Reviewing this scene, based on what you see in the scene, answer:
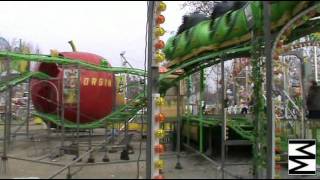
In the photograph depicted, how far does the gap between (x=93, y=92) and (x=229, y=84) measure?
5732mm

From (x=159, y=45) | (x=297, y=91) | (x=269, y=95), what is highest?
(x=159, y=45)

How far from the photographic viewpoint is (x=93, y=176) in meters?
6.90

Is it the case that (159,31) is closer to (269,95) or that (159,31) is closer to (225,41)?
(269,95)

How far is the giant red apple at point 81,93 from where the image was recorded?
14.0 meters

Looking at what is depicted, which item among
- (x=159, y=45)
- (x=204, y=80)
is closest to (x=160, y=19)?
(x=159, y=45)

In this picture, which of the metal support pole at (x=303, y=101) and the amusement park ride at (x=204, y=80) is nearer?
the amusement park ride at (x=204, y=80)

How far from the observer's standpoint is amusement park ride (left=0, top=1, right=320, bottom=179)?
678cm

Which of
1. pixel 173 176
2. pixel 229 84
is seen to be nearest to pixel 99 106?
pixel 229 84

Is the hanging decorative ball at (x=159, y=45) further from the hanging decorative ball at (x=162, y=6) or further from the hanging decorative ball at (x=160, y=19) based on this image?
the hanging decorative ball at (x=162, y=6)

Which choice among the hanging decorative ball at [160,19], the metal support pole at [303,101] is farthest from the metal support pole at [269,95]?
the metal support pole at [303,101]

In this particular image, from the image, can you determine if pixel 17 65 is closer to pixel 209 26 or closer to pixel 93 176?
pixel 209 26

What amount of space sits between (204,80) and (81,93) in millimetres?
5775

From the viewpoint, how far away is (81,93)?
50.2 ft

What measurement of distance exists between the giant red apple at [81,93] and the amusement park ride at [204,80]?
0.03 meters
